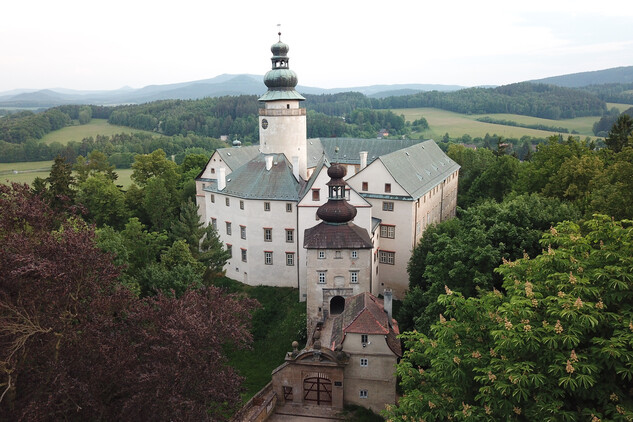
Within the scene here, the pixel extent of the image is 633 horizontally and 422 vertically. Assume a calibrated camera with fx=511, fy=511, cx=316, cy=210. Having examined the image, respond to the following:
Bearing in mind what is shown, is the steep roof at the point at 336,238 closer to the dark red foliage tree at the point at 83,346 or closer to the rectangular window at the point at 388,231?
the rectangular window at the point at 388,231

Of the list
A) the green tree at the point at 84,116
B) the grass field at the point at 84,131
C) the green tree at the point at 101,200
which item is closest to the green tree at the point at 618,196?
the green tree at the point at 101,200

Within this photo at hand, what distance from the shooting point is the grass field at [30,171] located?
307ft

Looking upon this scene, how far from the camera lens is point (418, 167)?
52.0m

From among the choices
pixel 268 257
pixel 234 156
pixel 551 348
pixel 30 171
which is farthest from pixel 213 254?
pixel 30 171

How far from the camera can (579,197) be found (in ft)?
135

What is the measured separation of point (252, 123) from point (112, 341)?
141 m

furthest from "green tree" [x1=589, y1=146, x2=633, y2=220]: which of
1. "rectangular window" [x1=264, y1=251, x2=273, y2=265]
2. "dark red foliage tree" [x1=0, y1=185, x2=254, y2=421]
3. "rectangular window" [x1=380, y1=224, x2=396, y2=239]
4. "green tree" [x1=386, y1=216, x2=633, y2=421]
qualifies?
"rectangular window" [x1=264, y1=251, x2=273, y2=265]

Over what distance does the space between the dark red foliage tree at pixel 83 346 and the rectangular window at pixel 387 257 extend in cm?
2466

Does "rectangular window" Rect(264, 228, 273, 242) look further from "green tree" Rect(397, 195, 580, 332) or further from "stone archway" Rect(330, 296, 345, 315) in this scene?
"green tree" Rect(397, 195, 580, 332)

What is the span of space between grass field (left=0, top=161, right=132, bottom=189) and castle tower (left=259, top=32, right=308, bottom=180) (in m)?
50.5

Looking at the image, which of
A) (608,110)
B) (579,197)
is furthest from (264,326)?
(608,110)

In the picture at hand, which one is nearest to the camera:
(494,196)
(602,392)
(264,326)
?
(602,392)

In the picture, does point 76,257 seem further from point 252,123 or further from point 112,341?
point 252,123

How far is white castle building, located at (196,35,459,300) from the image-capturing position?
41.0 metres
